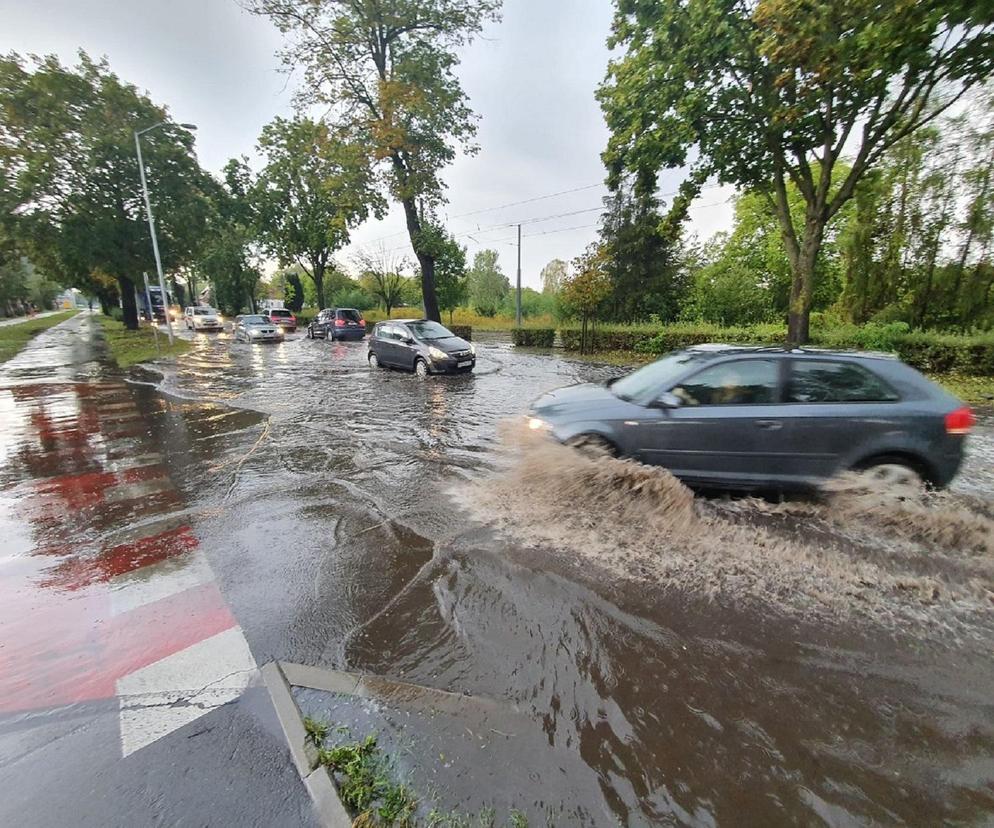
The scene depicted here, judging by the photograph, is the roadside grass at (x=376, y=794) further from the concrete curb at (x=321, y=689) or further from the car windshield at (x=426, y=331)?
the car windshield at (x=426, y=331)

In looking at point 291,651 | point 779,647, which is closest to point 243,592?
point 291,651

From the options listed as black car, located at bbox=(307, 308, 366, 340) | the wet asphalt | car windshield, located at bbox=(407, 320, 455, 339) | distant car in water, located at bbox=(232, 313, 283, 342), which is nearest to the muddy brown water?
the wet asphalt

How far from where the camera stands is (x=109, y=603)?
3.26m

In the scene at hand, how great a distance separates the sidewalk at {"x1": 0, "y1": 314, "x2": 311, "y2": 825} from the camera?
1.94 metres

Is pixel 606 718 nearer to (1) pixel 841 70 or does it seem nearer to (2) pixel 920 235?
(1) pixel 841 70

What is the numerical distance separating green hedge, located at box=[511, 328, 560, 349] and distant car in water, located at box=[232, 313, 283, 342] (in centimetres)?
1457

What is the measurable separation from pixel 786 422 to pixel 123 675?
5.50 m

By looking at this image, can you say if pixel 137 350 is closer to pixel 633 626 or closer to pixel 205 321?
pixel 205 321

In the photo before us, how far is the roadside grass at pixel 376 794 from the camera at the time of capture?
1.83 m

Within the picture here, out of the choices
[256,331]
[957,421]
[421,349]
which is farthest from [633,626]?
[256,331]

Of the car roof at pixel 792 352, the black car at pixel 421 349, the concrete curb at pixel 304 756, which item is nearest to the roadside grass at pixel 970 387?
the car roof at pixel 792 352

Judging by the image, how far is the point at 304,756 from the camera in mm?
2057

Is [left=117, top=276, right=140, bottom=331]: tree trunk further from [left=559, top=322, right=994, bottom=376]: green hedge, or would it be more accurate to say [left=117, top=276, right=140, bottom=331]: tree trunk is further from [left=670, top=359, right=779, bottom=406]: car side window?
[left=670, top=359, right=779, bottom=406]: car side window

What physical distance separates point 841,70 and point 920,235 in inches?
366
